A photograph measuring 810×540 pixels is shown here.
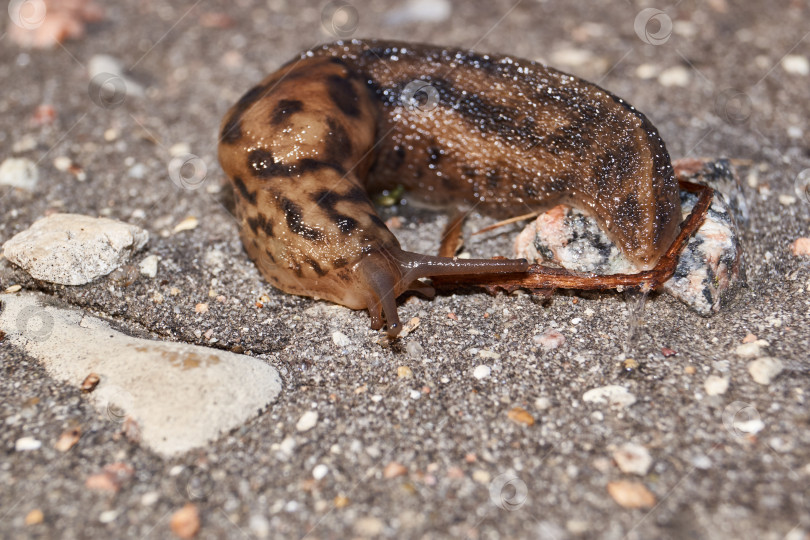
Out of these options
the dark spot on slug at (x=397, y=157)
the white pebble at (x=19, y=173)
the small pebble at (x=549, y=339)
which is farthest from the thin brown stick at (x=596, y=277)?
the white pebble at (x=19, y=173)

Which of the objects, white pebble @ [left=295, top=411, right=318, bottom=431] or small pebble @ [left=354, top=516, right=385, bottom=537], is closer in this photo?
small pebble @ [left=354, top=516, right=385, bottom=537]

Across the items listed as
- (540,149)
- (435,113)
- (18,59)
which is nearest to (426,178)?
(435,113)

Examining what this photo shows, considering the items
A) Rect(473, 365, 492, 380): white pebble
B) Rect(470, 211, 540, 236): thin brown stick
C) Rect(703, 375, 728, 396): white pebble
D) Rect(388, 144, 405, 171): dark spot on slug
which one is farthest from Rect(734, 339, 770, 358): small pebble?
Rect(388, 144, 405, 171): dark spot on slug

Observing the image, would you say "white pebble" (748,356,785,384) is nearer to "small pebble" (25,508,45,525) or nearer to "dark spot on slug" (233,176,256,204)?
"dark spot on slug" (233,176,256,204)

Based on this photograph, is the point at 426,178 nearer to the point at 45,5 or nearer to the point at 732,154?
the point at 732,154

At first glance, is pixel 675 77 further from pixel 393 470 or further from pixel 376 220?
pixel 393 470

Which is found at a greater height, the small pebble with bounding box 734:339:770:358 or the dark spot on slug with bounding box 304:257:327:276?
the small pebble with bounding box 734:339:770:358

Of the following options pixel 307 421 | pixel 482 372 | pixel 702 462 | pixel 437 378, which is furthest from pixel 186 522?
pixel 702 462
